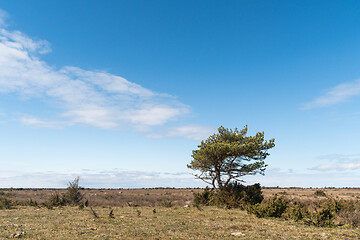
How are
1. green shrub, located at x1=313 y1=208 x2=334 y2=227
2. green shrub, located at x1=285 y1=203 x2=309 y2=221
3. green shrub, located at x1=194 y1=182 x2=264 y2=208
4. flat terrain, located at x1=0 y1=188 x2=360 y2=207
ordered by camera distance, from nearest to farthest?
green shrub, located at x1=313 y1=208 x2=334 y2=227 < green shrub, located at x1=285 y1=203 x2=309 y2=221 < green shrub, located at x1=194 y1=182 x2=264 y2=208 < flat terrain, located at x1=0 y1=188 x2=360 y2=207

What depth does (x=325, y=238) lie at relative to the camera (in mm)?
11875

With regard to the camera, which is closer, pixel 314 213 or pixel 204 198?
pixel 314 213

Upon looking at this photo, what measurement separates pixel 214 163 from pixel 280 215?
35.1ft

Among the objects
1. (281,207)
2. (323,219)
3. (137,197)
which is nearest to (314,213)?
(323,219)

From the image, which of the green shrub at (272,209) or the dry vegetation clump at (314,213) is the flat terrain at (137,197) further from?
the dry vegetation clump at (314,213)

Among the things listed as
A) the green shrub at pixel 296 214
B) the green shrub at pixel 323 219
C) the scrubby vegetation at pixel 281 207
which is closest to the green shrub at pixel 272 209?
the scrubby vegetation at pixel 281 207

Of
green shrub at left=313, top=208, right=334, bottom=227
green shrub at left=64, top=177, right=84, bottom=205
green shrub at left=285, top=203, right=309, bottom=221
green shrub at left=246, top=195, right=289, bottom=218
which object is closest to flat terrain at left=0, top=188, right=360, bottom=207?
green shrub at left=64, top=177, right=84, bottom=205

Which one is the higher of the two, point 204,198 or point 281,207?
point 281,207

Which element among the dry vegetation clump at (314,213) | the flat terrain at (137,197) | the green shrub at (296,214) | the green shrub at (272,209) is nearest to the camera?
the dry vegetation clump at (314,213)

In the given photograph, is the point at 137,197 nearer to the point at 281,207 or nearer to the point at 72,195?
the point at 72,195

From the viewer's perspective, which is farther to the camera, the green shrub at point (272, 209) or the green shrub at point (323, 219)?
the green shrub at point (272, 209)

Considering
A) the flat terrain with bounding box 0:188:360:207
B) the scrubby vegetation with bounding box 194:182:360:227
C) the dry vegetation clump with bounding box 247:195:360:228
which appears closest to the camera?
the dry vegetation clump with bounding box 247:195:360:228

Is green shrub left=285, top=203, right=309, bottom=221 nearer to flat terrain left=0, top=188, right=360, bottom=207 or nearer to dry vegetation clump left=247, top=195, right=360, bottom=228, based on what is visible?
dry vegetation clump left=247, top=195, right=360, bottom=228

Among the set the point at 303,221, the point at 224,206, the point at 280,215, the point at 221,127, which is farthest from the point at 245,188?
the point at 303,221
